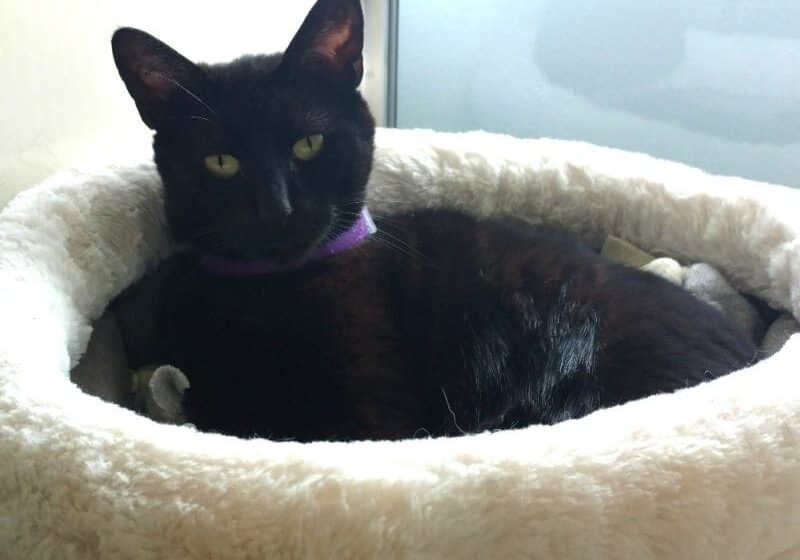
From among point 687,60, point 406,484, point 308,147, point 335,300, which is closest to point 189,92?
point 308,147

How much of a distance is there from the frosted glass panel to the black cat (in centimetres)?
81

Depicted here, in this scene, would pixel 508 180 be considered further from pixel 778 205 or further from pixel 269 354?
pixel 269 354

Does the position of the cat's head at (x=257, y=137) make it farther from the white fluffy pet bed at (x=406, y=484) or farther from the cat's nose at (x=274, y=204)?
the white fluffy pet bed at (x=406, y=484)

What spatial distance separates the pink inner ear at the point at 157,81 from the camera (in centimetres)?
93

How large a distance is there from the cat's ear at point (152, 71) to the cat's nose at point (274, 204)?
148mm

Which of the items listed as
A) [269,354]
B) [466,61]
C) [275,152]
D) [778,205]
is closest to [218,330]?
[269,354]

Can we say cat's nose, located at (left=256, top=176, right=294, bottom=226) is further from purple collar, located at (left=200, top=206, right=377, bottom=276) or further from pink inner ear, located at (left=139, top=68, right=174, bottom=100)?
pink inner ear, located at (left=139, top=68, right=174, bottom=100)

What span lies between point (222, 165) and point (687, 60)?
115 centimetres

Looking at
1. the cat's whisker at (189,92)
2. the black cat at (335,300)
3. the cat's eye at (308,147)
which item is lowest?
the black cat at (335,300)

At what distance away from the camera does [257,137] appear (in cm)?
91

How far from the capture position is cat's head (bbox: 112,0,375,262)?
903 mm

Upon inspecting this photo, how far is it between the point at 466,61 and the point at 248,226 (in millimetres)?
1302

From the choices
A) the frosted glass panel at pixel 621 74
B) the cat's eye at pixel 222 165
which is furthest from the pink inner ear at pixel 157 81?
the frosted glass panel at pixel 621 74

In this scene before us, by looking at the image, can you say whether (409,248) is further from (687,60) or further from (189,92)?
(687,60)
